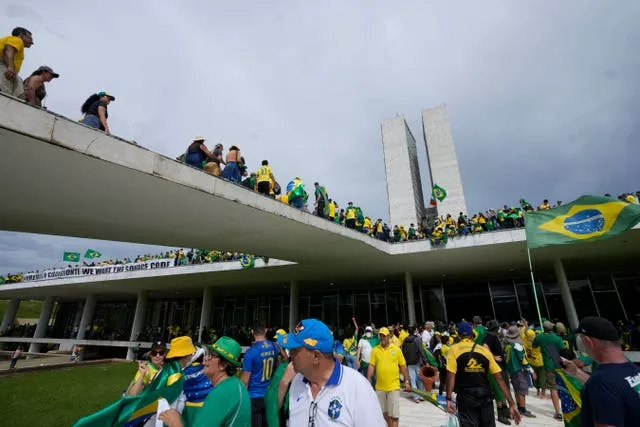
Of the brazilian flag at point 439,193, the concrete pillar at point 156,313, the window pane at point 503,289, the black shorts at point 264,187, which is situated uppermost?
the brazilian flag at point 439,193

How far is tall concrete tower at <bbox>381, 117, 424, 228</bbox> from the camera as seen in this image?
1227 inches

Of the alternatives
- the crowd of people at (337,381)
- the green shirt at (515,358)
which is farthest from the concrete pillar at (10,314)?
the green shirt at (515,358)

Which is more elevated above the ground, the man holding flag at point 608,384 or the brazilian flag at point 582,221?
the brazilian flag at point 582,221

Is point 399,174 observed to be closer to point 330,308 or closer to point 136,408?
A: point 330,308

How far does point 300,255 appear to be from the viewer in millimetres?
13258

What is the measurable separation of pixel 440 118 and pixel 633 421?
111ft

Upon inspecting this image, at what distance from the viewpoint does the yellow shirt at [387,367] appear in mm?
5160

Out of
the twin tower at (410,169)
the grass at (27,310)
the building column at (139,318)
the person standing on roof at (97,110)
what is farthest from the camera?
the grass at (27,310)

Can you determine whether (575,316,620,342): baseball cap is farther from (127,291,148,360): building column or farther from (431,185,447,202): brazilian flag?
(127,291,148,360): building column

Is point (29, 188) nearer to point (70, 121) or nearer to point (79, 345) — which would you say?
Result: point (70, 121)

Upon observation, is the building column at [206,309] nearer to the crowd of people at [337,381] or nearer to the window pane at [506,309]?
the window pane at [506,309]

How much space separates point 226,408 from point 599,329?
2.58 meters

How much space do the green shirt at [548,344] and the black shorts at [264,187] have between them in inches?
273

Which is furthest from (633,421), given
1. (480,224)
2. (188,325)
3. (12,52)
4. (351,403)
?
(188,325)
